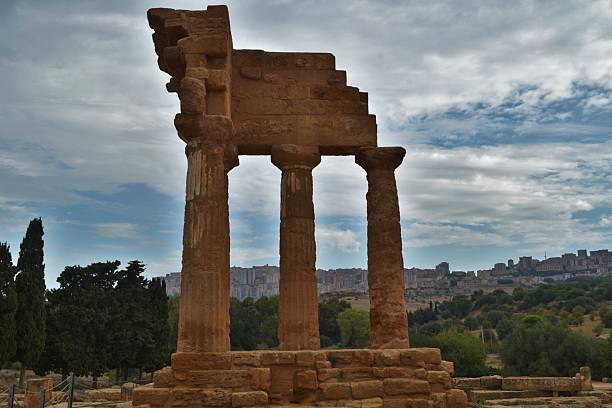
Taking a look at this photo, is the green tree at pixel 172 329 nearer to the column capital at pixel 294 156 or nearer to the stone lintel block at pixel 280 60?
the column capital at pixel 294 156

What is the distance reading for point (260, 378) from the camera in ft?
34.6

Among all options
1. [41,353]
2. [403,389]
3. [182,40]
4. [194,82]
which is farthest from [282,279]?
[41,353]

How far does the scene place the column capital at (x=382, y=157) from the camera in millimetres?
13664

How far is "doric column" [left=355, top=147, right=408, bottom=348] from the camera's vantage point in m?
13.2

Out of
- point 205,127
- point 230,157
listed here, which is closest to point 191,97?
point 205,127

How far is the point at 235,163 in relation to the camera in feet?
44.7

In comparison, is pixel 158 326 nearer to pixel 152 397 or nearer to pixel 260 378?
pixel 152 397

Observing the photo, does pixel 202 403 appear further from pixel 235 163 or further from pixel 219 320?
pixel 235 163

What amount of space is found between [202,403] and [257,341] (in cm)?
4894

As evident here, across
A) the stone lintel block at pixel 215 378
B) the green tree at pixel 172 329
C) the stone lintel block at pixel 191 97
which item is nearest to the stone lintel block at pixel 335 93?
the stone lintel block at pixel 191 97

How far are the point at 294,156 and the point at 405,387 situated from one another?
212 inches

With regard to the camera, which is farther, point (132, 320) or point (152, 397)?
point (132, 320)

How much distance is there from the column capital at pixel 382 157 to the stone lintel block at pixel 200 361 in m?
5.62

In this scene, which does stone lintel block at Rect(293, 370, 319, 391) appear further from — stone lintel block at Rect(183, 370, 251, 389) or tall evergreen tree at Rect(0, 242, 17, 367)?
tall evergreen tree at Rect(0, 242, 17, 367)
